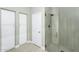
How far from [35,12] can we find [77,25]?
2.12 ft

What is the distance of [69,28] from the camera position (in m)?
1.44

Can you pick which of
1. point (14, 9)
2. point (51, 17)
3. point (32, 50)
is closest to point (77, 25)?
point (51, 17)

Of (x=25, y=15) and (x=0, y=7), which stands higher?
(x=0, y=7)

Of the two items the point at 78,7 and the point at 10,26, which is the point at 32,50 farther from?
the point at 78,7

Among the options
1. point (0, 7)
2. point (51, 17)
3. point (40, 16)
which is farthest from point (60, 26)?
point (0, 7)

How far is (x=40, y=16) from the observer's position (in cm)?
147

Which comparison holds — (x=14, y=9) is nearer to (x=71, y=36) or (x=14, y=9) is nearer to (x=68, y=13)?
(x=68, y=13)

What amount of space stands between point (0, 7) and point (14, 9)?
19 cm

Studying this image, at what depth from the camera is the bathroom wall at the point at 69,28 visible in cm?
143

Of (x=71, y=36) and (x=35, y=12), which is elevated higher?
(x=35, y=12)

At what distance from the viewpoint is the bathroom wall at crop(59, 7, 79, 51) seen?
143cm

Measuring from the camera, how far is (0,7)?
1.38 meters

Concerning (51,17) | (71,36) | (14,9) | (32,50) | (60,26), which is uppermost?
(14,9)
